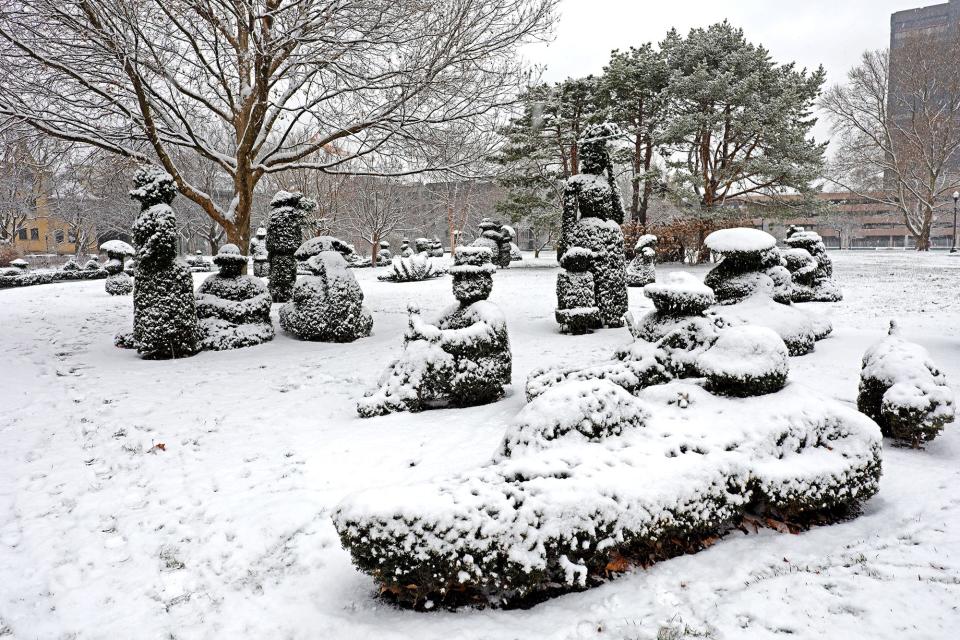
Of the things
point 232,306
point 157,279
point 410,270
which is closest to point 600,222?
point 232,306

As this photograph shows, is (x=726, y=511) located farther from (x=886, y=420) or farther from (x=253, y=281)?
(x=253, y=281)

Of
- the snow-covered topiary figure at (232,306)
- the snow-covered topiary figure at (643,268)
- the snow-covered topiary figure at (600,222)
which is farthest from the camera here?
the snow-covered topiary figure at (643,268)

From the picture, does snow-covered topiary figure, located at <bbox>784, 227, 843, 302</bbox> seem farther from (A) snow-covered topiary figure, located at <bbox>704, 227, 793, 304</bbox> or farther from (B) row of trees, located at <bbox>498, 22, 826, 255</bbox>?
(B) row of trees, located at <bbox>498, 22, 826, 255</bbox>

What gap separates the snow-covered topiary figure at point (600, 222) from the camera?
10.5 metres

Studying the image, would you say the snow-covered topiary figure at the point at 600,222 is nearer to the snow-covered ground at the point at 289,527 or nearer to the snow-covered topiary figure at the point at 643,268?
the snow-covered ground at the point at 289,527

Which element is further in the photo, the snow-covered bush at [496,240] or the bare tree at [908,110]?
the bare tree at [908,110]

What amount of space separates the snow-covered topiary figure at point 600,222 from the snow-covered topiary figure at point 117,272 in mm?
13919

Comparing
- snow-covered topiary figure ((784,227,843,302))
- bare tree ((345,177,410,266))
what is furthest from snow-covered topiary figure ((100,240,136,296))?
snow-covered topiary figure ((784,227,843,302))

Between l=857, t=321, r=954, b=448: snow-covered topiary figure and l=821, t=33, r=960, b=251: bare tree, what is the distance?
3334cm

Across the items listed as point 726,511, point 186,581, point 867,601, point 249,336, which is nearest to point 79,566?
point 186,581

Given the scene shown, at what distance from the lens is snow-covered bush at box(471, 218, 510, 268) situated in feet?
81.8

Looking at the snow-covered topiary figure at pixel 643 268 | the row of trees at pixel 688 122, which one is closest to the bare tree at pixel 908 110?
the row of trees at pixel 688 122

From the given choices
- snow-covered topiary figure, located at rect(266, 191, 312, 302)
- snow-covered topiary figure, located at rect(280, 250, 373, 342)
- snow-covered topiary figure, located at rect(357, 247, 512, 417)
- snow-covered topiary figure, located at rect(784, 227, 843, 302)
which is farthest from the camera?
snow-covered topiary figure, located at rect(266, 191, 312, 302)

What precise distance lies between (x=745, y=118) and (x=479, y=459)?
24.5m
